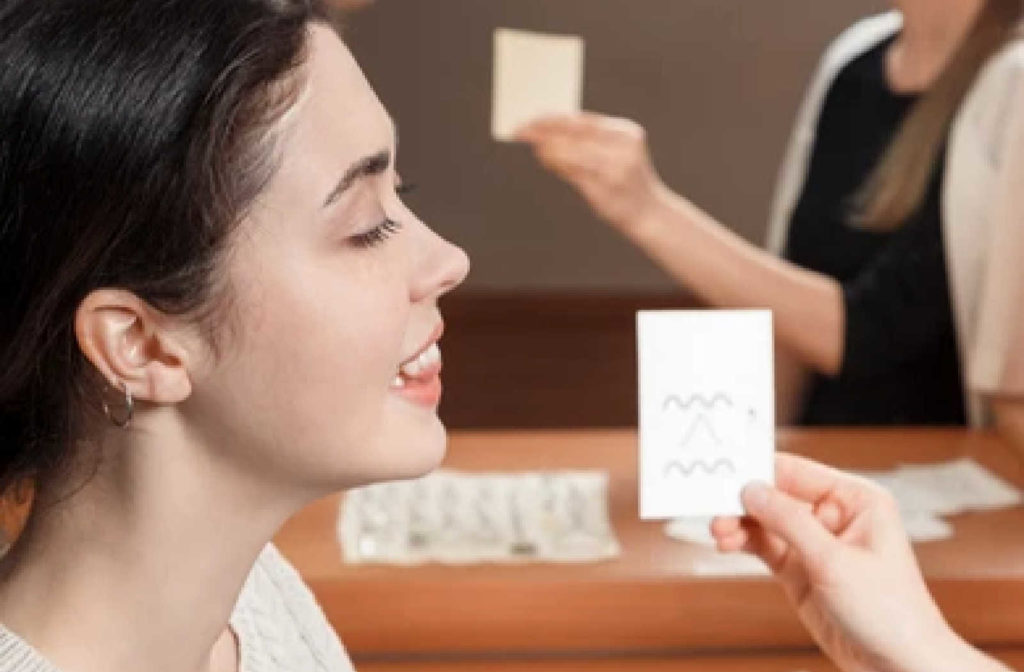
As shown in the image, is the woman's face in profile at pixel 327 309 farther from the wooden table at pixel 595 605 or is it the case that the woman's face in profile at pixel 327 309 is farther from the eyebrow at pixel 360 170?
the wooden table at pixel 595 605

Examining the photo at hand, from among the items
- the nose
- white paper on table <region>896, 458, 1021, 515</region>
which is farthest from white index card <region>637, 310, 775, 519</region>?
white paper on table <region>896, 458, 1021, 515</region>

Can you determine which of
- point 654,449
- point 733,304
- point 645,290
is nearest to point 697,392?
point 654,449

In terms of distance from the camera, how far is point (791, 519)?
1138mm

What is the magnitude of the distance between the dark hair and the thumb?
42 centimetres

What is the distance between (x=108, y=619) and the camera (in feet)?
3.20

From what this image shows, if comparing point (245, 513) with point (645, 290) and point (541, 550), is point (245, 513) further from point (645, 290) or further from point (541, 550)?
point (645, 290)

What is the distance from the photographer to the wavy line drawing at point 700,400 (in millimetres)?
1123

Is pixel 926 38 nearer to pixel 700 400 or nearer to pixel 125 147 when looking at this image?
pixel 700 400

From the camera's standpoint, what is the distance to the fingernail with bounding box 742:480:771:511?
1.14 m

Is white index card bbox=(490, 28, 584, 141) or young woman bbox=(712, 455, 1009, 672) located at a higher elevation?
white index card bbox=(490, 28, 584, 141)

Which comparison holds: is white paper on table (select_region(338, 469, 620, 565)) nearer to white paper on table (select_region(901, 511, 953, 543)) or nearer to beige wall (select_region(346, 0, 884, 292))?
white paper on table (select_region(901, 511, 953, 543))

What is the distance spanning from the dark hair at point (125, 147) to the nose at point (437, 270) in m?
0.12

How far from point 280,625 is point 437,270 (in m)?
0.34

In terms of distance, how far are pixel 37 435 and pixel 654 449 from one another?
16.7 inches
